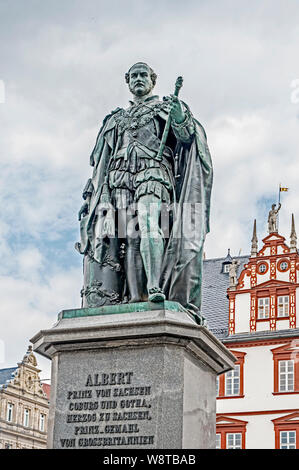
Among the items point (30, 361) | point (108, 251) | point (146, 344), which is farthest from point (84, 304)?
point (30, 361)

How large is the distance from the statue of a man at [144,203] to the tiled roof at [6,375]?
139 feet

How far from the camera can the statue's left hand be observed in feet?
27.7

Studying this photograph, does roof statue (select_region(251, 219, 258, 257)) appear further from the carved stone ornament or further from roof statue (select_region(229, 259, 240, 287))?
the carved stone ornament

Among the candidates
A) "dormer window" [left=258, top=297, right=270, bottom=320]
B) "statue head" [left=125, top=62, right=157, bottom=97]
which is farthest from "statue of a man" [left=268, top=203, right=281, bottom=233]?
"statue head" [left=125, top=62, right=157, bottom=97]

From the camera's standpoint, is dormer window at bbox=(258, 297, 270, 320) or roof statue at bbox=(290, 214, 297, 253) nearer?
dormer window at bbox=(258, 297, 270, 320)

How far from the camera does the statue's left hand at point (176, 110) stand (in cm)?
843

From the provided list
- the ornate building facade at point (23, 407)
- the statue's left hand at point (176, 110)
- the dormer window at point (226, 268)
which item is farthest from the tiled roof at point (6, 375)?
the statue's left hand at point (176, 110)

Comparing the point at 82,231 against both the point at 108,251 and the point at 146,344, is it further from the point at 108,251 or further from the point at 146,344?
the point at 146,344

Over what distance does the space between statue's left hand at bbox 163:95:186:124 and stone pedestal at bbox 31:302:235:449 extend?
6.48 feet
